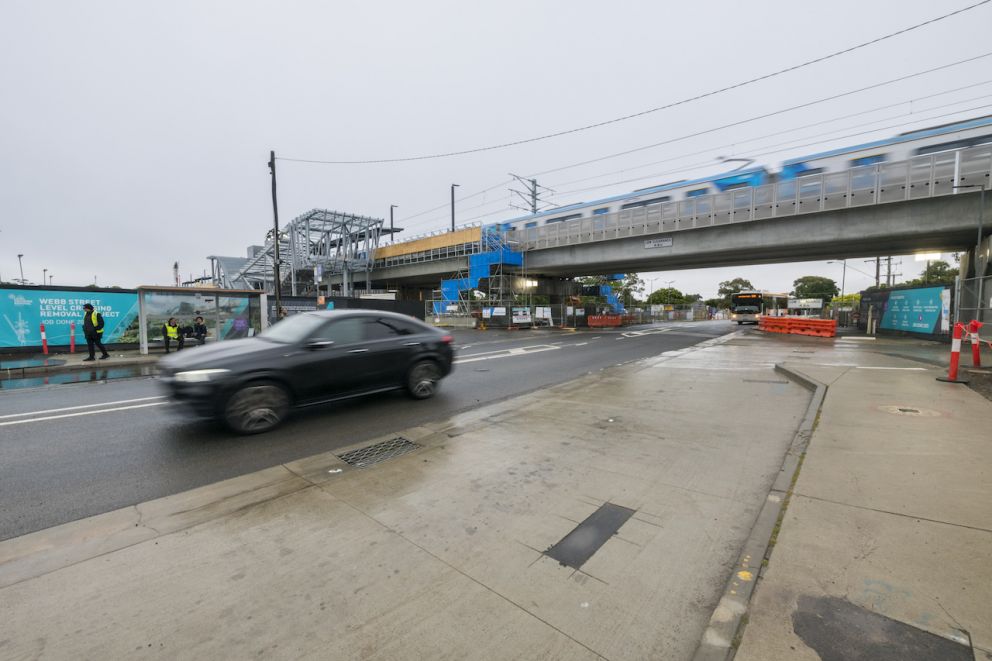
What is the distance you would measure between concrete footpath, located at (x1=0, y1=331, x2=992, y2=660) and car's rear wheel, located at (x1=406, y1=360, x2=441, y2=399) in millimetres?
2224

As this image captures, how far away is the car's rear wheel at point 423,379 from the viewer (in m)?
6.86

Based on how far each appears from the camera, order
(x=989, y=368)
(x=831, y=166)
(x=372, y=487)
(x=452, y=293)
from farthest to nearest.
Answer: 1. (x=452, y=293)
2. (x=831, y=166)
3. (x=989, y=368)
4. (x=372, y=487)

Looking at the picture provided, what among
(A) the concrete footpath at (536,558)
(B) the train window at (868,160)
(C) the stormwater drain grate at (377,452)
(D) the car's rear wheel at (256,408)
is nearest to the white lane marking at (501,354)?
(D) the car's rear wheel at (256,408)

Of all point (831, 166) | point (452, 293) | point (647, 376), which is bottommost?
point (647, 376)

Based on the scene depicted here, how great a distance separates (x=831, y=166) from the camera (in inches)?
752

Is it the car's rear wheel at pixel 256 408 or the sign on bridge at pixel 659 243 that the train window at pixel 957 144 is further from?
the car's rear wheel at pixel 256 408

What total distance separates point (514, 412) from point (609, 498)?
2807 mm

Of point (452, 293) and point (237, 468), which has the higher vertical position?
point (452, 293)

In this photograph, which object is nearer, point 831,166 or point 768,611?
point 768,611

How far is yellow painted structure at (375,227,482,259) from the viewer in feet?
115

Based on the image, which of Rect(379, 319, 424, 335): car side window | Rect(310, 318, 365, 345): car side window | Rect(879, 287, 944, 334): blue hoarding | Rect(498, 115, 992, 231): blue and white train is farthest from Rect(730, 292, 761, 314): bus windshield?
Rect(310, 318, 365, 345): car side window

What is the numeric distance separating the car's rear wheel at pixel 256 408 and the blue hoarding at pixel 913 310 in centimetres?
2532

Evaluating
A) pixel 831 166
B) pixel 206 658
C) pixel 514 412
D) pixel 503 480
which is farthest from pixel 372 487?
pixel 831 166

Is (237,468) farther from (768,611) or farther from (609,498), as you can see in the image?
(768,611)
